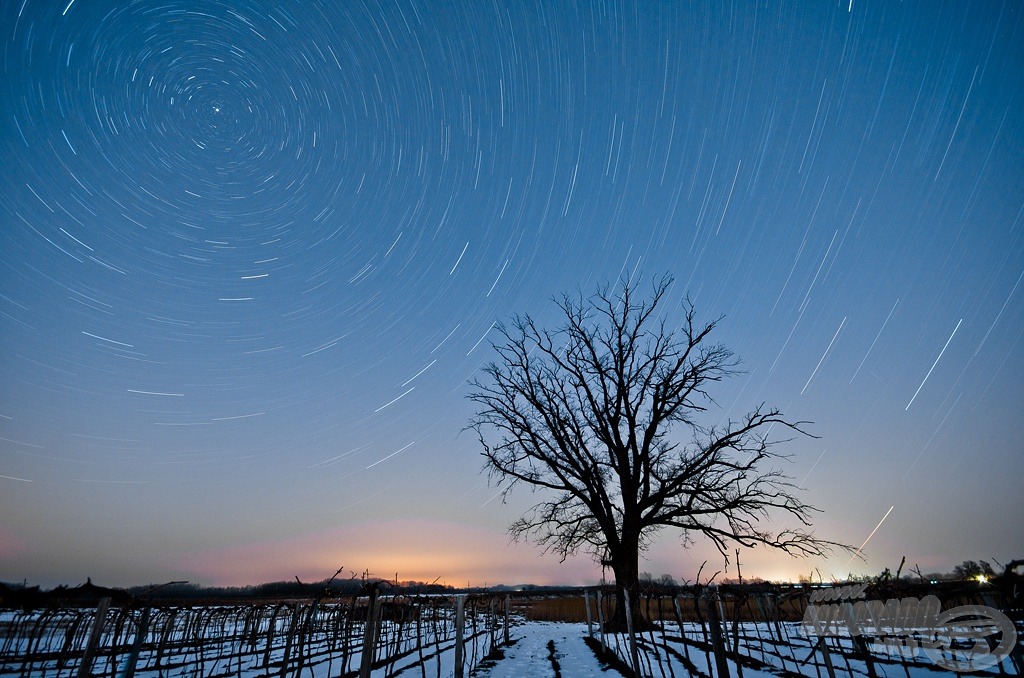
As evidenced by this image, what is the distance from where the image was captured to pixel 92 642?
7840 mm

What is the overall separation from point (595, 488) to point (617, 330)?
28.0ft

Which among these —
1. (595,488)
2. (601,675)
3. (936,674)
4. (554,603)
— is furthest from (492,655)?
(554,603)

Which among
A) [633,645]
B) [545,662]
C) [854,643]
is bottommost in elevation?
[545,662]

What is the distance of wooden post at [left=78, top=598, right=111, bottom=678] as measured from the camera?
7.14 meters

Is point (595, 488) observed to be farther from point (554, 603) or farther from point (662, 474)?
point (554, 603)

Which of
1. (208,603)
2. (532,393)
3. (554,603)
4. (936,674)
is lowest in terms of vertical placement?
(554,603)

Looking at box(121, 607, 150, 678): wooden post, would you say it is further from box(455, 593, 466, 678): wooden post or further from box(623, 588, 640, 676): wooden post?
box(623, 588, 640, 676): wooden post

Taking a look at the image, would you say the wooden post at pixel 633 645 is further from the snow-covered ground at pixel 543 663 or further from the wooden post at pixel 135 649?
the wooden post at pixel 135 649

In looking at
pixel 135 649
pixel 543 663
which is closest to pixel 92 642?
pixel 135 649

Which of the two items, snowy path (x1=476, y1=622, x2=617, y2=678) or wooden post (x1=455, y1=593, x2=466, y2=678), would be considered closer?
wooden post (x1=455, y1=593, x2=466, y2=678)

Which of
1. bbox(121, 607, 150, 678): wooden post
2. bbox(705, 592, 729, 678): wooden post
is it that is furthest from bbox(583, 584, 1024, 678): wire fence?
bbox(121, 607, 150, 678): wooden post

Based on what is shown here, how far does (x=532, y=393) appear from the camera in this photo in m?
24.8

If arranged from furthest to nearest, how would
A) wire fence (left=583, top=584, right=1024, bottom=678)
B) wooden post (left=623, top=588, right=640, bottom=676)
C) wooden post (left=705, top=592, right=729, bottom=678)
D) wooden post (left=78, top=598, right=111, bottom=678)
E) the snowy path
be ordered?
the snowy path, wooden post (left=623, top=588, right=640, bottom=676), wire fence (left=583, top=584, right=1024, bottom=678), wooden post (left=78, top=598, right=111, bottom=678), wooden post (left=705, top=592, right=729, bottom=678)

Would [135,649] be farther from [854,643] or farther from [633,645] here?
[854,643]
